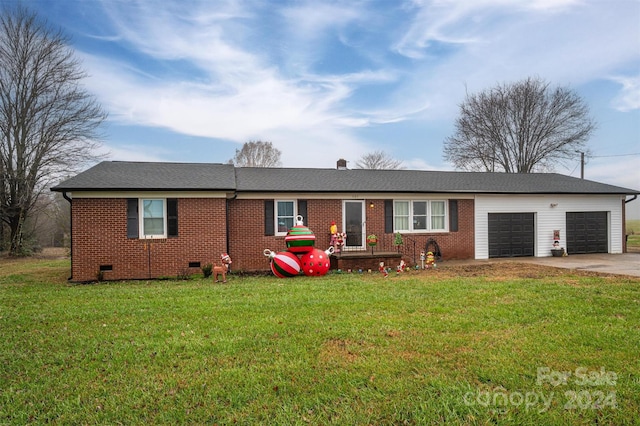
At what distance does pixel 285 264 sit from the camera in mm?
11219

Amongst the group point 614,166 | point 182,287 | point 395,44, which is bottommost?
point 182,287

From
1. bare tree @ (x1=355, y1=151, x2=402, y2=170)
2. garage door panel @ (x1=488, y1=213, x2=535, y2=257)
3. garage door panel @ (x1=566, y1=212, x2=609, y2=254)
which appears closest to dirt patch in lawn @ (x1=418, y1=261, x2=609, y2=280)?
garage door panel @ (x1=488, y1=213, x2=535, y2=257)

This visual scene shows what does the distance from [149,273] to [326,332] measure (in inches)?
337

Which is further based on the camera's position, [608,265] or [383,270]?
[608,265]

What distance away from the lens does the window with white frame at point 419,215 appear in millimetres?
14758

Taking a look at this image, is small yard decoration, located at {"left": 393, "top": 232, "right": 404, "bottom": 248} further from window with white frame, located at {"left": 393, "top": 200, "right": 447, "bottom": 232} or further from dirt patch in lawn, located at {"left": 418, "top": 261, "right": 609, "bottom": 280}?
dirt patch in lawn, located at {"left": 418, "top": 261, "right": 609, "bottom": 280}

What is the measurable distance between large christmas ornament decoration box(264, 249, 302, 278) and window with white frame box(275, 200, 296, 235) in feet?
7.25

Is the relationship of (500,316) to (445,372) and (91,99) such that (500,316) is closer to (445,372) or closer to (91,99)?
(445,372)

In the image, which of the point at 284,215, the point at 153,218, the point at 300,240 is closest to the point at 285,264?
the point at 300,240

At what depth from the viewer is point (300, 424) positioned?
298 centimetres

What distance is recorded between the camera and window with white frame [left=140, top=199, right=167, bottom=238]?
11.9 metres

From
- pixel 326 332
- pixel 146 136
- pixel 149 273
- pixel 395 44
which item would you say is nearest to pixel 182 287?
pixel 149 273

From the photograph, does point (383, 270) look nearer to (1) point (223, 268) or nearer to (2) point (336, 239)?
(2) point (336, 239)

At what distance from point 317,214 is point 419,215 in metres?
4.31
